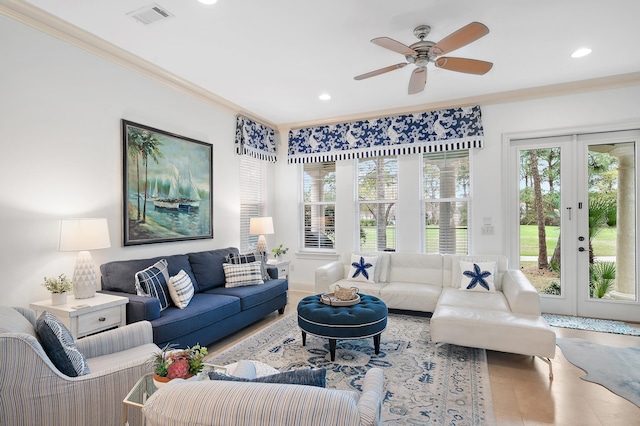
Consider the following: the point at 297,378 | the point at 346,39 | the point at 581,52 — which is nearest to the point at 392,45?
the point at 346,39

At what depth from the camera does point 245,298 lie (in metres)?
3.61

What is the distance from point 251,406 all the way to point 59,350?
50.8 inches

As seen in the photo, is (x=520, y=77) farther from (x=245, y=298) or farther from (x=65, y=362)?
(x=65, y=362)

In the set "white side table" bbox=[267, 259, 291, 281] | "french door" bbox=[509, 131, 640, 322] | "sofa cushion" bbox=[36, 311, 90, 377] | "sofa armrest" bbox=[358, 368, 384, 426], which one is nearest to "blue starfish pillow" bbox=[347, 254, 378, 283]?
"white side table" bbox=[267, 259, 291, 281]

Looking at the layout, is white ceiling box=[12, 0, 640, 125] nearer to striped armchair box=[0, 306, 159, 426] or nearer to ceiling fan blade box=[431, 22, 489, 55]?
ceiling fan blade box=[431, 22, 489, 55]

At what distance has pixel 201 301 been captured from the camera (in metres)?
3.31

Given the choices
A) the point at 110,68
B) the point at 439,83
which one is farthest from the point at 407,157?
the point at 110,68

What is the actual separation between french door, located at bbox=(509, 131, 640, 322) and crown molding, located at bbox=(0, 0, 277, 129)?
412cm

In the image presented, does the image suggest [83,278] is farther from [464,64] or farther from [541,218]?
[541,218]

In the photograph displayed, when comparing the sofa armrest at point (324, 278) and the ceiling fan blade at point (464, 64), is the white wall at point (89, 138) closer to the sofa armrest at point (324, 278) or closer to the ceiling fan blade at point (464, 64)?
the sofa armrest at point (324, 278)

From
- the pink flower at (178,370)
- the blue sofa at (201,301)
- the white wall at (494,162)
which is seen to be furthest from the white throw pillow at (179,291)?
the white wall at (494,162)

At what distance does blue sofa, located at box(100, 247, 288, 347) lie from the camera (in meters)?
2.70

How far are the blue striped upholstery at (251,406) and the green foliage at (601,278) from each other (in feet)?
14.8

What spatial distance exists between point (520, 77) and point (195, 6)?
346 centimetres
